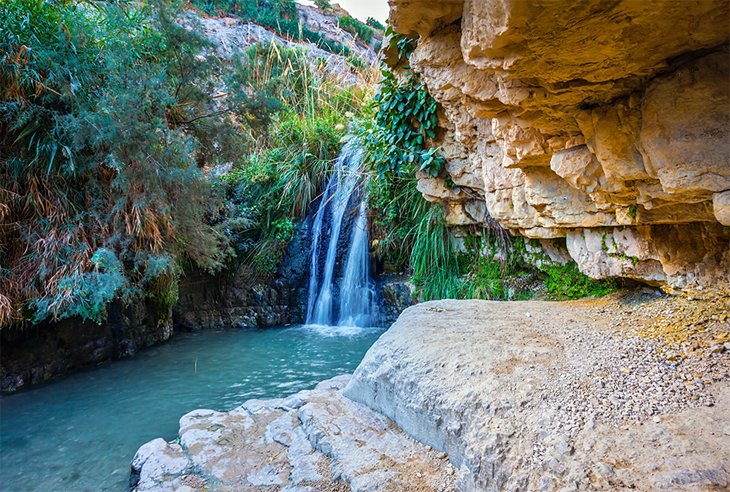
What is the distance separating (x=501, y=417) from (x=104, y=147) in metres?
4.65

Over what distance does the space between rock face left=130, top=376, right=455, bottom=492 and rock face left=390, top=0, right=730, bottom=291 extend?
1.71 metres

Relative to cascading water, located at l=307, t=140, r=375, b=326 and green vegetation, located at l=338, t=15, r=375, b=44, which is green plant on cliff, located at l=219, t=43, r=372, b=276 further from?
green vegetation, located at l=338, t=15, r=375, b=44

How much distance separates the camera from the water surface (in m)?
2.85

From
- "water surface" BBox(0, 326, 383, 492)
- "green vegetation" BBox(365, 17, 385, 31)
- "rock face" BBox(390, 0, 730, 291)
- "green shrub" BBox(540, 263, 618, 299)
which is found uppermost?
"green vegetation" BBox(365, 17, 385, 31)

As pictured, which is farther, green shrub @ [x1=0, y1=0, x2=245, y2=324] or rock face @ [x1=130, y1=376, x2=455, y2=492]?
green shrub @ [x1=0, y1=0, x2=245, y2=324]

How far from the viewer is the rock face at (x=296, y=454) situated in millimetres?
1891

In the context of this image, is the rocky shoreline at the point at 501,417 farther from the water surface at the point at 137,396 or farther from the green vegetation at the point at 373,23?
the green vegetation at the point at 373,23

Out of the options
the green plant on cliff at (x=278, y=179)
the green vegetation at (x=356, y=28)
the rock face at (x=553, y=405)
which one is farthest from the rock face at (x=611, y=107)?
the green vegetation at (x=356, y=28)

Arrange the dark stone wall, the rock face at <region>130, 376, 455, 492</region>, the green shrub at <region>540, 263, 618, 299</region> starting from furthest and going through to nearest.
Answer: the dark stone wall < the green shrub at <region>540, 263, 618, 299</region> < the rock face at <region>130, 376, 455, 492</region>

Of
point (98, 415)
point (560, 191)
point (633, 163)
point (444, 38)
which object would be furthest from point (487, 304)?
point (98, 415)

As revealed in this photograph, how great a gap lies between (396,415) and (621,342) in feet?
4.21

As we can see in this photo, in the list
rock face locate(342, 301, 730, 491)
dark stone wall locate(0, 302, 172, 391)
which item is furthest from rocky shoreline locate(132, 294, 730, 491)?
dark stone wall locate(0, 302, 172, 391)

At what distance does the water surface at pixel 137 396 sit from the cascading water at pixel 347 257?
0.43m

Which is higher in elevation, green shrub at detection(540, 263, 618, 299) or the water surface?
green shrub at detection(540, 263, 618, 299)
